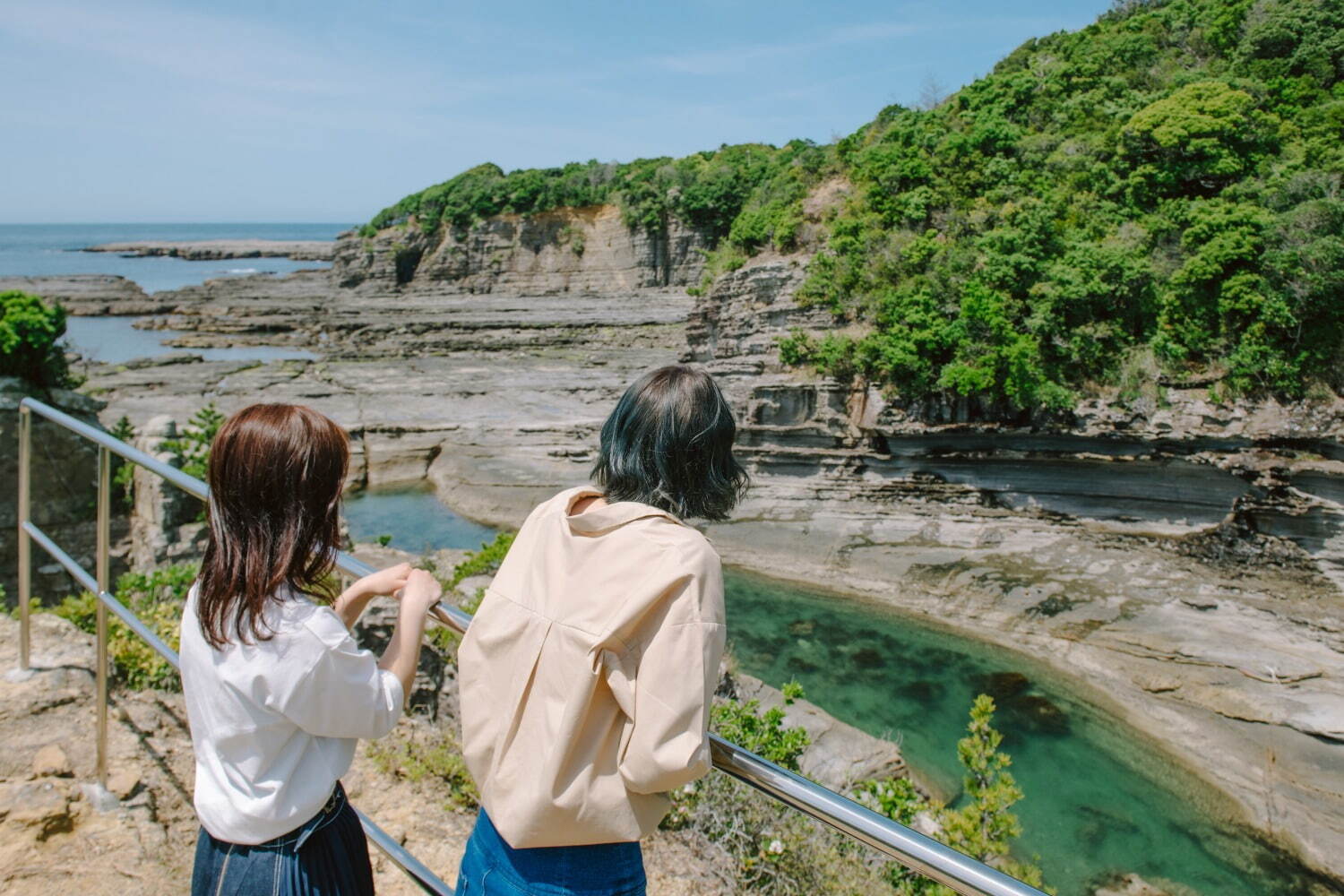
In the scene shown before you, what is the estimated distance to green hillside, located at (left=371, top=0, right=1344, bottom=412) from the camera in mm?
15266

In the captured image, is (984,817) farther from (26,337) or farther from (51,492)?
(26,337)

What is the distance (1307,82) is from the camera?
699 inches

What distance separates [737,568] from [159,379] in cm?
2538

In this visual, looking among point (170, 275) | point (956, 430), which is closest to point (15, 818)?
point (956, 430)

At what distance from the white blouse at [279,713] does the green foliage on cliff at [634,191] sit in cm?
4621

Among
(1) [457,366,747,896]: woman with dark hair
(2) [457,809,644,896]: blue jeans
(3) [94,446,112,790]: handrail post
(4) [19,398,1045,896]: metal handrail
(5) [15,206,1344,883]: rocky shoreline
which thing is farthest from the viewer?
(5) [15,206,1344,883]: rocky shoreline

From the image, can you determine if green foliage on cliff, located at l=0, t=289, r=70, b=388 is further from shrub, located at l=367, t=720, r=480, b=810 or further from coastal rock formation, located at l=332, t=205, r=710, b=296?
coastal rock formation, located at l=332, t=205, r=710, b=296

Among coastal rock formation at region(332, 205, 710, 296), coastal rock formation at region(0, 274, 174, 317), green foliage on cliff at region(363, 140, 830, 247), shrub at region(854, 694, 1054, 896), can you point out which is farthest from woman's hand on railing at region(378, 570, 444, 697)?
coastal rock formation at region(0, 274, 174, 317)

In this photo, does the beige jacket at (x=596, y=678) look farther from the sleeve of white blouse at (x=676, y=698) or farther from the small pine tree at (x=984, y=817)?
the small pine tree at (x=984, y=817)

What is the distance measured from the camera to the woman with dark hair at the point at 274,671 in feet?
5.74

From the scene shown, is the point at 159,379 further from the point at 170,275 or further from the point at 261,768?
the point at 170,275

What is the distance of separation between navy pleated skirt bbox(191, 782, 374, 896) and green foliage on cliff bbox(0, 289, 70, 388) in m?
14.3

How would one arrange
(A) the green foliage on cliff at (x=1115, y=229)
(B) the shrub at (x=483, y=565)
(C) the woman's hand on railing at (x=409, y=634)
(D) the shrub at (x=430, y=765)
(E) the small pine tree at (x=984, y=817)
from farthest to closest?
(A) the green foliage on cliff at (x=1115, y=229), (B) the shrub at (x=483, y=565), (E) the small pine tree at (x=984, y=817), (D) the shrub at (x=430, y=765), (C) the woman's hand on railing at (x=409, y=634)

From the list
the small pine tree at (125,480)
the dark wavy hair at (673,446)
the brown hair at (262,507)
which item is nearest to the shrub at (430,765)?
the brown hair at (262,507)
